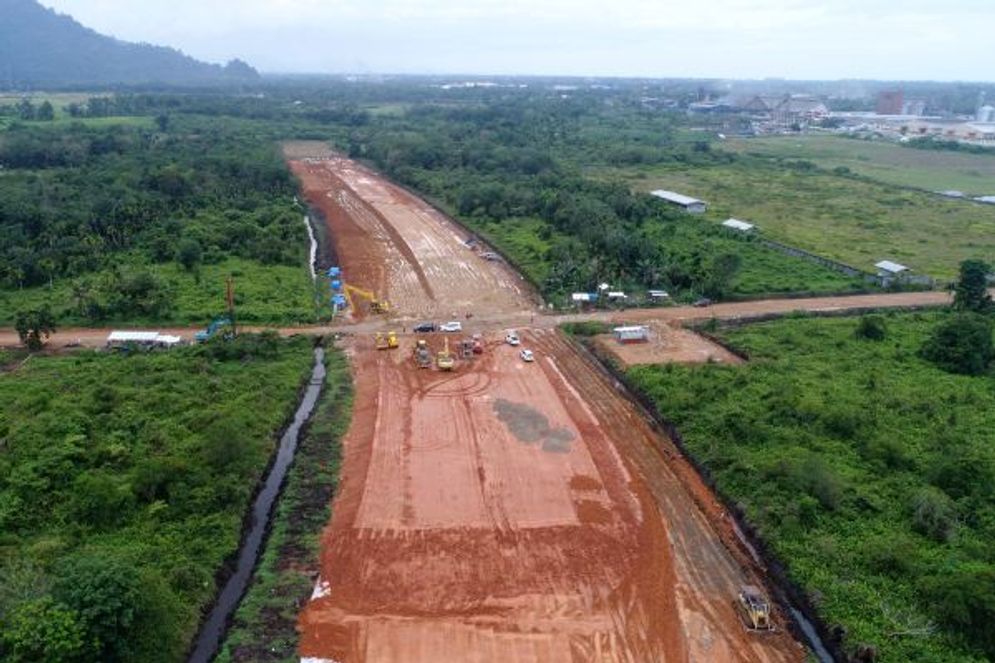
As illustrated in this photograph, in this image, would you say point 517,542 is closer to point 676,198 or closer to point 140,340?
point 140,340

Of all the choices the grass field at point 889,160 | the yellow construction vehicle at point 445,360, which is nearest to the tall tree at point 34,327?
the yellow construction vehicle at point 445,360

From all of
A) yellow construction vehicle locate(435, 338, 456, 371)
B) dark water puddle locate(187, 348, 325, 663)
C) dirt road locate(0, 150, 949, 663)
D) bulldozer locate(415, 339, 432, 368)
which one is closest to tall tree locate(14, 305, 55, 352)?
dirt road locate(0, 150, 949, 663)

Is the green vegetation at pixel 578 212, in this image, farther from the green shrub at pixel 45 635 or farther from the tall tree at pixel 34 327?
the green shrub at pixel 45 635

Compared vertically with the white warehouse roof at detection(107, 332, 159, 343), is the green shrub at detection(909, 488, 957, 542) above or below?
below

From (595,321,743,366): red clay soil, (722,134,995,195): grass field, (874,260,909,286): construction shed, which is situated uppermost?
(722,134,995,195): grass field

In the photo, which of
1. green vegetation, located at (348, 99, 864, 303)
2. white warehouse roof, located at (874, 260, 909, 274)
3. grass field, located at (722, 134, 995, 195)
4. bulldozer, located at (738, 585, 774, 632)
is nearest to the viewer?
bulldozer, located at (738, 585, 774, 632)

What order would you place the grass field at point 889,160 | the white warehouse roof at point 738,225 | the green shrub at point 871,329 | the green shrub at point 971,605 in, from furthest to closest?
the grass field at point 889,160
the white warehouse roof at point 738,225
the green shrub at point 871,329
the green shrub at point 971,605

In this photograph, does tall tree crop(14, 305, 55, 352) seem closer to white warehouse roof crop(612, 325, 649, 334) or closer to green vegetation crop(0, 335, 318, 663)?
green vegetation crop(0, 335, 318, 663)
